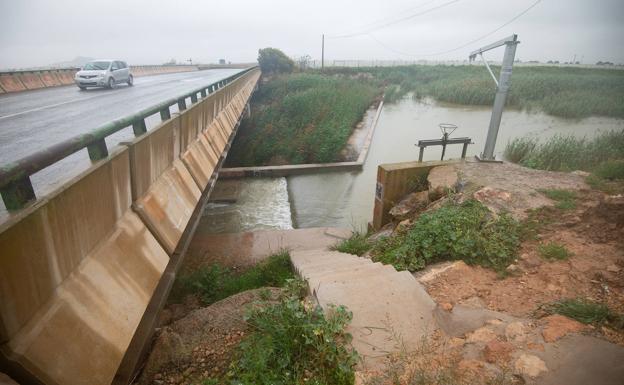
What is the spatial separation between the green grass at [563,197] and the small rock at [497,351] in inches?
158

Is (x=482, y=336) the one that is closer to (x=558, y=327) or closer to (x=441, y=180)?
(x=558, y=327)

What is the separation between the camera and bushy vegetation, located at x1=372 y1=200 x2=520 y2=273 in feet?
14.9

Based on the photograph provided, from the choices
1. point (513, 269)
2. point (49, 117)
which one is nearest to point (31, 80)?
point (49, 117)

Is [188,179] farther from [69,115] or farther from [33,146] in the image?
[69,115]

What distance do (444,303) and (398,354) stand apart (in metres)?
1.13

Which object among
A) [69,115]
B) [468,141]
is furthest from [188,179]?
[468,141]

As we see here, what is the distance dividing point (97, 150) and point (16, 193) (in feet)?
3.31

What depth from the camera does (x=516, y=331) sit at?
2.84m

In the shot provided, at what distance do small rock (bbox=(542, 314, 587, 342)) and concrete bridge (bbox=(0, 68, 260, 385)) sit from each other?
11.2 ft

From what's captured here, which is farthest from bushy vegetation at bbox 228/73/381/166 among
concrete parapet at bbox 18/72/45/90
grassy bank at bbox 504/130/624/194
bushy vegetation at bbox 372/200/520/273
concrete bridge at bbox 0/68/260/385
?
concrete bridge at bbox 0/68/260/385

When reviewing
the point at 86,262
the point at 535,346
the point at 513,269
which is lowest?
the point at 513,269

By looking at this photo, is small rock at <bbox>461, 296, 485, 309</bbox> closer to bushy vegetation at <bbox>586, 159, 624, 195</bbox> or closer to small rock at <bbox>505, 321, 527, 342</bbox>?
small rock at <bbox>505, 321, 527, 342</bbox>

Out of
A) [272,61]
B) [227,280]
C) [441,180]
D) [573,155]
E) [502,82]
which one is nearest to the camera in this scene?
[227,280]

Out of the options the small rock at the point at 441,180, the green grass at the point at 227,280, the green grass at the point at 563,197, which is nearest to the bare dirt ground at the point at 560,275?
the green grass at the point at 563,197
